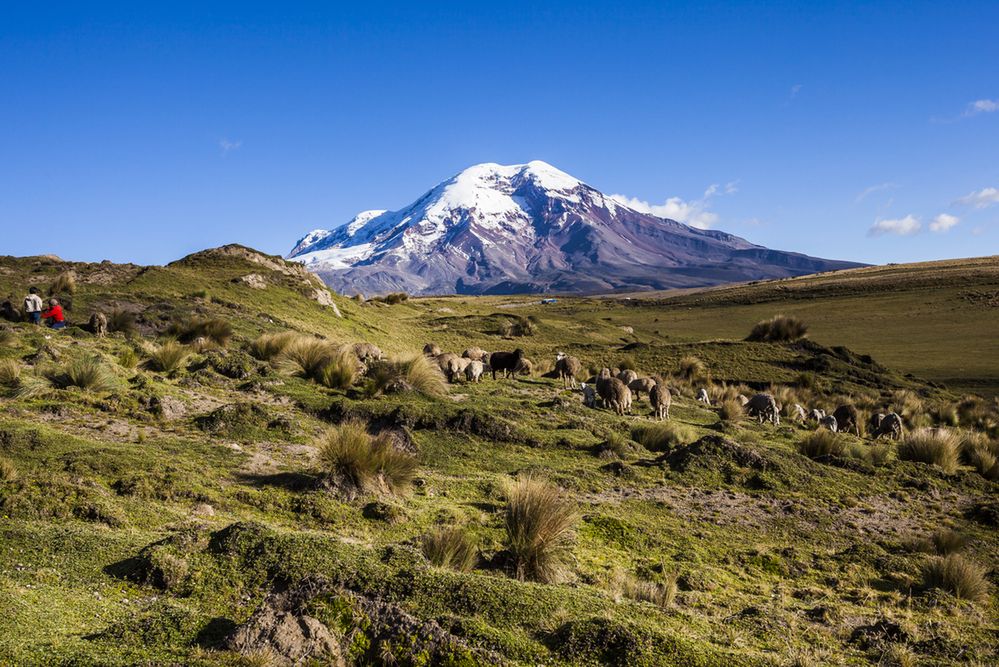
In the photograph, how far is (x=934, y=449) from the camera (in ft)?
53.0

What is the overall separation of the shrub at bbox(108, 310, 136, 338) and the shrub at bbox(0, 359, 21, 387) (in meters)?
7.47

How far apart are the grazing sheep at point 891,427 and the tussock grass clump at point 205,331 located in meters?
20.6

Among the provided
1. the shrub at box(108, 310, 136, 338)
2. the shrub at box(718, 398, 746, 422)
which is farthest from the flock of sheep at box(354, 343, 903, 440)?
the shrub at box(108, 310, 136, 338)

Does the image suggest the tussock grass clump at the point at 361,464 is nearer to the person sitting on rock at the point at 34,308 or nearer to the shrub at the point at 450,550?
the shrub at the point at 450,550

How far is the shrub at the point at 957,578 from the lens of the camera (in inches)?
333

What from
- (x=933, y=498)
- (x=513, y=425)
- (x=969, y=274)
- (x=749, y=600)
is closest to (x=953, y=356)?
(x=933, y=498)

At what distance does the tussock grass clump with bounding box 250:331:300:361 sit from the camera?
18422 mm

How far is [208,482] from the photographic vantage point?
8812 mm

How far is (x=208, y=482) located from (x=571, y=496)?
554 cm

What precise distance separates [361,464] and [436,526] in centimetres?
152

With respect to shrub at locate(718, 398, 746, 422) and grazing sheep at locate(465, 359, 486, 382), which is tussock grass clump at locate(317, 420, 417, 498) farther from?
shrub at locate(718, 398, 746, 422)

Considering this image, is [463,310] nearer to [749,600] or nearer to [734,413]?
[734,413]

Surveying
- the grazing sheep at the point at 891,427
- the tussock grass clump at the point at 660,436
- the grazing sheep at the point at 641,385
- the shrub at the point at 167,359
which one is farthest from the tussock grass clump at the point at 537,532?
the grazing sheep at the point at 891,427

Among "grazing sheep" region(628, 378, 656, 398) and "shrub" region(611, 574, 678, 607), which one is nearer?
"shrub" region(611, 574, 678, 607)
